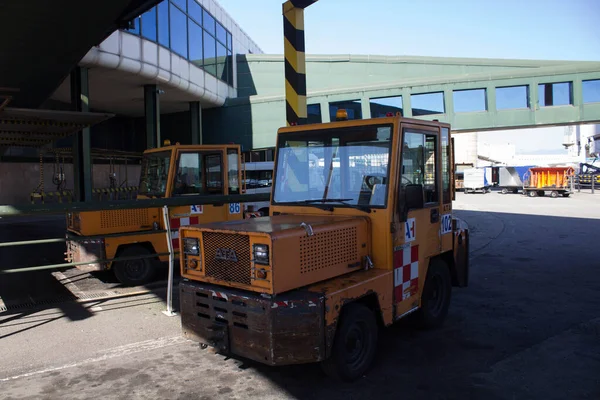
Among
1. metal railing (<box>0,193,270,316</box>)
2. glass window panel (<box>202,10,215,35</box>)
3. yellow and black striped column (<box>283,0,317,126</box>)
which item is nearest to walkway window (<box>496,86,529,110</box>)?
glass window panel (<box>202,10,215,35</box>)

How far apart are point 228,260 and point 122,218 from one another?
15.0 ft

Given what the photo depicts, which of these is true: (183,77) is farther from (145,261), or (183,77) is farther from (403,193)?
(403,193)

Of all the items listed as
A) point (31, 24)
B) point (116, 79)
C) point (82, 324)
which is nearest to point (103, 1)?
point (31, 24)

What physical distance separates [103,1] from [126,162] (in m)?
21.4

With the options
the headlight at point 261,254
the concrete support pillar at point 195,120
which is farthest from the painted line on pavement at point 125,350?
the concrete support pillar at point 195,120

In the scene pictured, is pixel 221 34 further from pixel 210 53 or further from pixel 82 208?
pixel 82 208

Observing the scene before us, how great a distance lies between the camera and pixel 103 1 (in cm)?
707

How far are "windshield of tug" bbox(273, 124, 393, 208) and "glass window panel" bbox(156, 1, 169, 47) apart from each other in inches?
702

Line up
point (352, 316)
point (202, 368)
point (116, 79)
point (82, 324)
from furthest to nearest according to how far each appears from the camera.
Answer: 1. point (116, 79)
2. point (82, 324)
3. point (202, 368)
4. point (352, 316)

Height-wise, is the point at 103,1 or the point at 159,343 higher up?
the point at 103,1

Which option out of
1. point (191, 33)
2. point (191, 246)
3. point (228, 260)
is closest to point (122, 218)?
point (191, 246)

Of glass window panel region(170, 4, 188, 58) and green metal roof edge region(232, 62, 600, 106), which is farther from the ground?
glass window panel region(170, 4, 188, 58)

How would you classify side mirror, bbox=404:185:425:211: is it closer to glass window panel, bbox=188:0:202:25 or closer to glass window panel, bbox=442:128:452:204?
glass window panel, bbox=442:128:452:204

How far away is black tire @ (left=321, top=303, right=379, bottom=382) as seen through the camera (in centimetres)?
386
